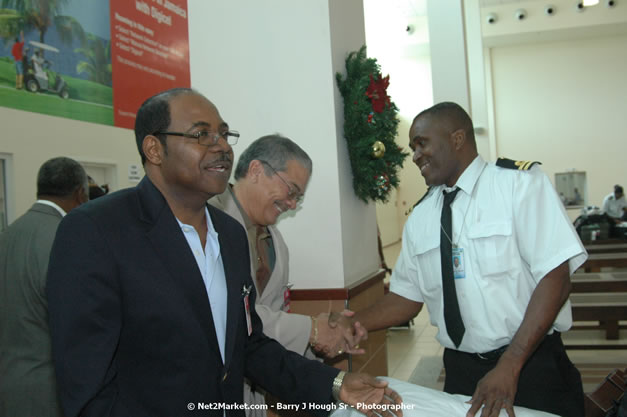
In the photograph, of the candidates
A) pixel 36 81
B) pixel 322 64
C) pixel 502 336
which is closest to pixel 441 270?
pixel 502 336

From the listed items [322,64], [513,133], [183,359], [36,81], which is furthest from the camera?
[513,133]

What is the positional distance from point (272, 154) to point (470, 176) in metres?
0.87

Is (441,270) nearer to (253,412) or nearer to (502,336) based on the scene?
(502,336)

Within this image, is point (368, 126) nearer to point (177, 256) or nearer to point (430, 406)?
point (430, 406)

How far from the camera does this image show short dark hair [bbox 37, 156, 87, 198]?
2.78 metres

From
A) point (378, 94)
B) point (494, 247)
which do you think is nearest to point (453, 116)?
point (494, 247)

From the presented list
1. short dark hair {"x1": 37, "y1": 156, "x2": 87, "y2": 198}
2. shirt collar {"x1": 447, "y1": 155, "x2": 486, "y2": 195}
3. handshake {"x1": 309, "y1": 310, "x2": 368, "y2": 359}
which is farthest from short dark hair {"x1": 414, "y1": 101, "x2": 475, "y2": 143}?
short dark hair {"x1": 37, "y1": 156, "x2": 87, "y2": 198}

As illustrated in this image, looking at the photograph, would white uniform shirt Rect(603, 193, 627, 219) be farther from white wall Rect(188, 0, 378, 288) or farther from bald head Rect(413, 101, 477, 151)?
bald head Rect(413, 101, 477, 151)

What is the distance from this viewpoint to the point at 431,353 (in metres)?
5.96

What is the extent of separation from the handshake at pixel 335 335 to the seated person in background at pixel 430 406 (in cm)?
58

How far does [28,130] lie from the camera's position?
15.5ft

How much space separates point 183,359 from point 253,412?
0.87m

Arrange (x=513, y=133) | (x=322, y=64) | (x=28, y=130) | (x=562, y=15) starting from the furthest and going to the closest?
1. (x=513, y=133)
2. (x=562, y=15)
3. (x=28, y=130)
4. (x=322, y=64)

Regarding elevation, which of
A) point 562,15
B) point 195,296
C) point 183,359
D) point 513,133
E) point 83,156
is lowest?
point 183,359
